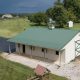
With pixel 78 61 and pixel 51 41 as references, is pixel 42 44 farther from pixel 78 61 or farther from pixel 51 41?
pixel 78 61

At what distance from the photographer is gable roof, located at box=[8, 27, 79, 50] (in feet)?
109

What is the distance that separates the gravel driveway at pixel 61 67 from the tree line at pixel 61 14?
3293 centimetres

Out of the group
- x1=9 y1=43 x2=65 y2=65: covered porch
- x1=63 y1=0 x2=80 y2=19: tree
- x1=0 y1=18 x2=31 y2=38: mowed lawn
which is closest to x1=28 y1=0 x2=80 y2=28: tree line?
x1=63 y1=0 x2=80 y2=19: tree

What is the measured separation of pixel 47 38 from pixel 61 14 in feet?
111

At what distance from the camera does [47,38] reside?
1404 inches

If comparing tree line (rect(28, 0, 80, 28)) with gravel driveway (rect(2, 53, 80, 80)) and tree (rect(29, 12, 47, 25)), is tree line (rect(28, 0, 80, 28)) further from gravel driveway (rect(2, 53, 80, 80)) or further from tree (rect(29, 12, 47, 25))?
gravel driveway (rect(2, 53, 80, 80))

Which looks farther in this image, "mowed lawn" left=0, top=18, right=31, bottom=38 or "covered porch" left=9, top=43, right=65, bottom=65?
"mowed lawn" left=0, top=18, right=31, bottom=38

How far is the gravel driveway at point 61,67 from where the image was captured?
93.8 feet

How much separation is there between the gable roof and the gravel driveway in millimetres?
2458

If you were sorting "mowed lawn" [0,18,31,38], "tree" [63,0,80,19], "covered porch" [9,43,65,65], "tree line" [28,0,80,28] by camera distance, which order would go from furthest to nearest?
1. "tree" [63,0,80,19]
2. "mowed lawn" [0,18,31,38]
3. "tree line" [28,0,80,28]
4. "covered porch" [9,43,65,65]

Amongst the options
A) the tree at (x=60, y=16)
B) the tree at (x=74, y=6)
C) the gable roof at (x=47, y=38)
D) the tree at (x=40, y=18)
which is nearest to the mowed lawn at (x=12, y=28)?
the tree at (x=40, y=18)

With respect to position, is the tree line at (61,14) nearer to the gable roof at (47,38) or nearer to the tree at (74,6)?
the tree at (74,6)

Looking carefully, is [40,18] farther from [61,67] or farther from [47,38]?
[61,67]

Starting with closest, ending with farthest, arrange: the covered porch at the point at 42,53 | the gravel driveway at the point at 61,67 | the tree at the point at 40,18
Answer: the gravel driveway at the point at 61,67 < the covered porch at the point at 42,53 < the tree at the point at 40,18
